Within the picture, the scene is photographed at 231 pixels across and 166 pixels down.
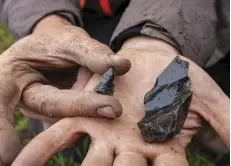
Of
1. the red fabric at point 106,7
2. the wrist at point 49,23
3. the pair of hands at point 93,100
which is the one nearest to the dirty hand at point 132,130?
the pair of hands at point 93,100

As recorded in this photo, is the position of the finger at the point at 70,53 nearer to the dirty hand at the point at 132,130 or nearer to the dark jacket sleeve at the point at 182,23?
the dirty hand at the point at 132,130

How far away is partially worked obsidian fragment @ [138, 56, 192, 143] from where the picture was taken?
139 cm

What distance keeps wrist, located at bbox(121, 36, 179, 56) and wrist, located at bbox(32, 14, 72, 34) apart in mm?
336

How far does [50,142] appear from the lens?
1.39 m

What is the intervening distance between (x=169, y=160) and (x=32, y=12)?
1.07m

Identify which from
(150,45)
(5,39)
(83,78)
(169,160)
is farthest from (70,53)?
(5,39)

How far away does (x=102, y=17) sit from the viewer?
2.42 metres

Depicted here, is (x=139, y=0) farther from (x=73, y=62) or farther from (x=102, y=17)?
(x=73, y=62)

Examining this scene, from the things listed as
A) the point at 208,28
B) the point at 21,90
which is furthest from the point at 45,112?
the point at 208,28

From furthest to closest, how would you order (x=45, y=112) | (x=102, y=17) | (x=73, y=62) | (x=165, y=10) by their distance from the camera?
(x=102, y=17), (x=165, y=10), (x=73, y=62), (x=45, y=112)

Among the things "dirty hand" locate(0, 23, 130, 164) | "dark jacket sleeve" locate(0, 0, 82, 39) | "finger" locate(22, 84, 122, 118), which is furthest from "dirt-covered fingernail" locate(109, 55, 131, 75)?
"dark jacket sleeve" locate(0, 0, 82, 39)

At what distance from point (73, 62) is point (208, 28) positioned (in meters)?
0.67

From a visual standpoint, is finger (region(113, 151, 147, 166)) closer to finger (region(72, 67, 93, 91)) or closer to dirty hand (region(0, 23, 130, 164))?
dirty hand (region(0, 23, 130, 164))

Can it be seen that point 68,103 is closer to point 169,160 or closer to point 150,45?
point 169,160
